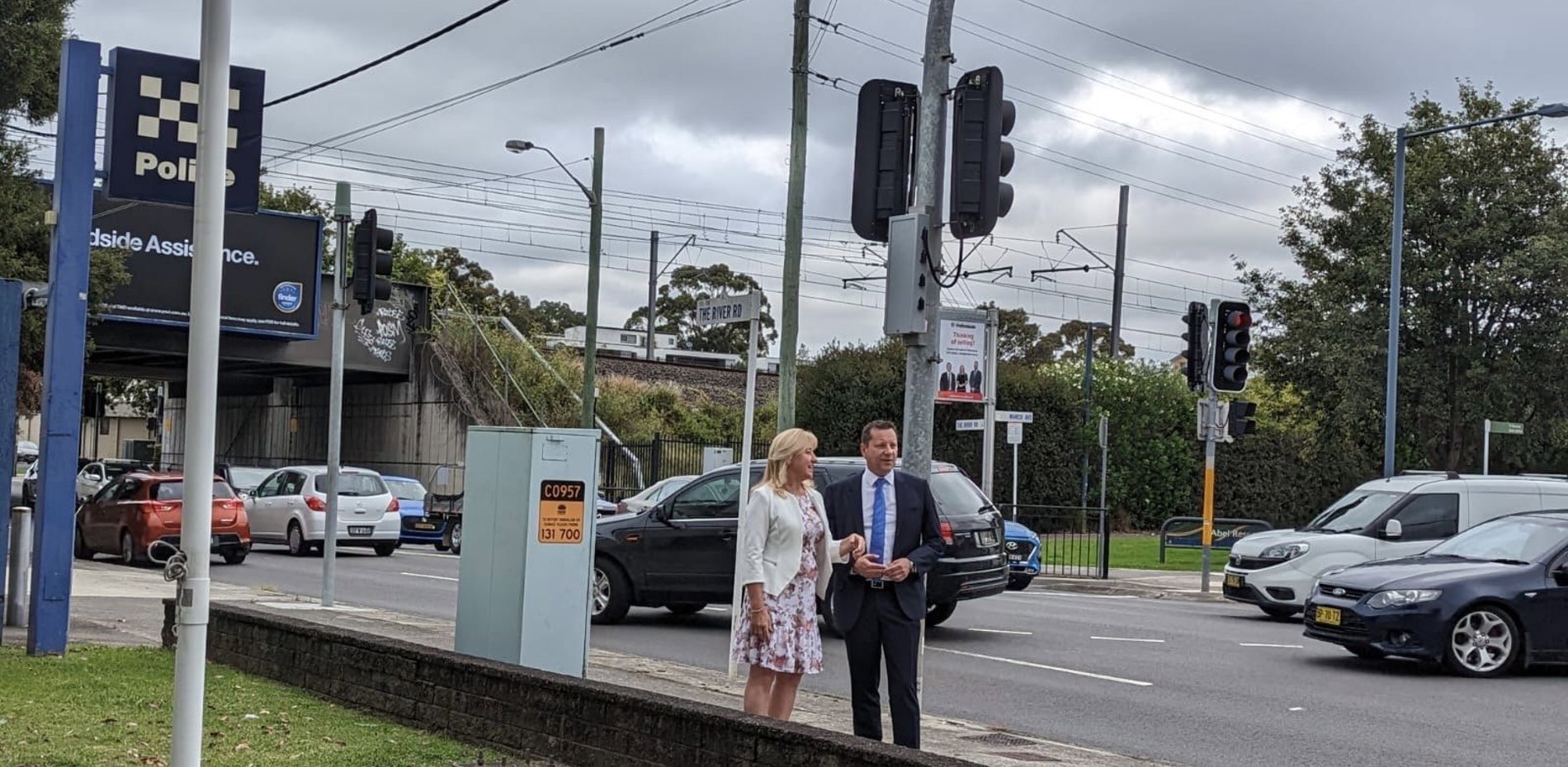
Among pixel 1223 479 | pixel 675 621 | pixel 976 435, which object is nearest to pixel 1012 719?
pixel 675 621

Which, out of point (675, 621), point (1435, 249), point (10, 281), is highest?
point (1435, 249)

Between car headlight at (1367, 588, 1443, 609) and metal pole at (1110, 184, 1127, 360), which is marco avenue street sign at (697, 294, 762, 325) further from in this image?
metal pole at (1110, 184, 1127, 360)

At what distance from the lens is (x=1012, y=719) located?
35.7 feet

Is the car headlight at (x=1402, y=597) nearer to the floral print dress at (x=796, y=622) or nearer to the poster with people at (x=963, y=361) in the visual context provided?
the floral print dress at (x=796, y=622)

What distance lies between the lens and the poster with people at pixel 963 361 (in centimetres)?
3391

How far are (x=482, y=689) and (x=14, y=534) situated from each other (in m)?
6.70

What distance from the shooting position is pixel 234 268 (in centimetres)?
3569

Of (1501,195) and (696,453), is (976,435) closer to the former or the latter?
(696,453)

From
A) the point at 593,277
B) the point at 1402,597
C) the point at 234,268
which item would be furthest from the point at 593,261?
the point at 1402,597

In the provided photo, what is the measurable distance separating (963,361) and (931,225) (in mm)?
24997

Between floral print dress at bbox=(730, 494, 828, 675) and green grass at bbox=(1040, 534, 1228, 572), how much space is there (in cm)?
1984

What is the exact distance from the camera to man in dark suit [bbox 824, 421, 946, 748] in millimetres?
7742

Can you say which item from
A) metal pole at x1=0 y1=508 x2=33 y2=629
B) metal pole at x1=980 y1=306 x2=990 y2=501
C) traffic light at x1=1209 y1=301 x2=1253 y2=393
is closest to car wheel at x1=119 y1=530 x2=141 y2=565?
metal pole at x1=0 y1=508 x2=33 y2=629

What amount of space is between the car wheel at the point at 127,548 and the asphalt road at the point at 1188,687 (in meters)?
5.93
